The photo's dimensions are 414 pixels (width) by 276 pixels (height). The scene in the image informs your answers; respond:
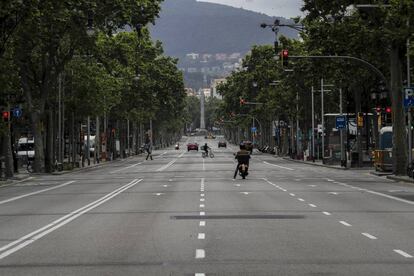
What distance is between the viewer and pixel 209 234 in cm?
1554

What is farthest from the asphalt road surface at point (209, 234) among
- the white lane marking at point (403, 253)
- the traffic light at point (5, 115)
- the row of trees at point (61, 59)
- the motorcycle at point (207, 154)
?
the motorcycle at point (207, 154)

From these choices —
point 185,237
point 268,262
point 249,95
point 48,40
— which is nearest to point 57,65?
point 48,40

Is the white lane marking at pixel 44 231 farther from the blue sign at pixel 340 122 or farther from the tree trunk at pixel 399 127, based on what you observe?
the blue sign at pixel 340 122

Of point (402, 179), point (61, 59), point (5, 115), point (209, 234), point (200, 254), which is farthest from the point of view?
point (61, 59)

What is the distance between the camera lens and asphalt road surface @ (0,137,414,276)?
11.3 meters

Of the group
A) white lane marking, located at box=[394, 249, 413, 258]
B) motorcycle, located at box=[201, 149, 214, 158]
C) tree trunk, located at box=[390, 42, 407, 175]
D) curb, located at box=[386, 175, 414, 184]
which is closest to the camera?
white lane marking, located at box=[394, 249, 413, 258]

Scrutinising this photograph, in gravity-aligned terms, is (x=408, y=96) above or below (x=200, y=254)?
above

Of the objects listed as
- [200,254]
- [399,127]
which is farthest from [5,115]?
[200,254]

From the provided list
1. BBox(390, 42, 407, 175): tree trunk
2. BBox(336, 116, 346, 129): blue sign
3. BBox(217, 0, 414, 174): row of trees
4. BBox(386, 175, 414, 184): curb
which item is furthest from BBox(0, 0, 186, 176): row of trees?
BBox(336, 116, 346, 129): blue sign

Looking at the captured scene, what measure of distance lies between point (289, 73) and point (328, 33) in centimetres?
3357

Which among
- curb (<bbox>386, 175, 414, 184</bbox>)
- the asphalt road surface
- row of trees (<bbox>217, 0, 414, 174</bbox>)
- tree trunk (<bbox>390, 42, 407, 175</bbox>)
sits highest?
row of trees (<bbox>217, 0, 414, 174</bbox>)

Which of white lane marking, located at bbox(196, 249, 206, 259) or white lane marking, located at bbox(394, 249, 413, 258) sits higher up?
white lane marking, located at bbox(196, 249, 206, 259)

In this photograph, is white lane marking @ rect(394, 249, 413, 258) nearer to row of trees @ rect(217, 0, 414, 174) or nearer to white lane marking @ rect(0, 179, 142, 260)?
white lane marking @ rect(0, 179, 142, 260)

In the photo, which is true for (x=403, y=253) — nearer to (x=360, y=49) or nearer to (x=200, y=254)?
(x=200, y=254)
